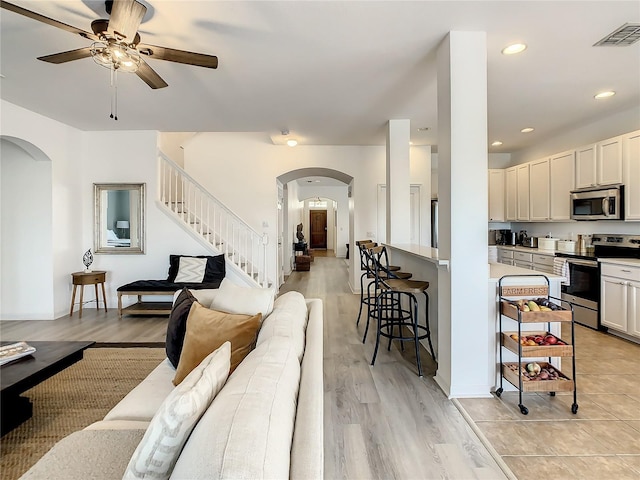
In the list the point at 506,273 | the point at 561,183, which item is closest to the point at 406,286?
the point at 506,273

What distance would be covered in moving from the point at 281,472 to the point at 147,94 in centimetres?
405

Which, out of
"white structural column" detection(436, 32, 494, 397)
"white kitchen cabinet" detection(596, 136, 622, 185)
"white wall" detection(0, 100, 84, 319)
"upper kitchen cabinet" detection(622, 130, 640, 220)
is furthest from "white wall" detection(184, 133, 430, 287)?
"white structural column" detection(436, 32, 494, 397)

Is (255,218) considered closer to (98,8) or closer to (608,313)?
(98,8)

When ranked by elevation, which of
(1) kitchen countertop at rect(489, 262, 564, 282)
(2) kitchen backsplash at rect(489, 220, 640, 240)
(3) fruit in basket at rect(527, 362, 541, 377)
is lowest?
(3) fruit in basket at rect(527, 362, 541, 377)

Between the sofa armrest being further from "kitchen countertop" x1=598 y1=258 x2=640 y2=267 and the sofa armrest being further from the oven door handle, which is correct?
the oven door handle

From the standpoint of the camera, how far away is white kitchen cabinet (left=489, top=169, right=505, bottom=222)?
6145mm

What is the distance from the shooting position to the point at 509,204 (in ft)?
19.8

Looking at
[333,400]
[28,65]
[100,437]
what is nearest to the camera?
[100,437]

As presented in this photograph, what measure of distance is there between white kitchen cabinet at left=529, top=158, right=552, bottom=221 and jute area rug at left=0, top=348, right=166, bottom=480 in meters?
5.75

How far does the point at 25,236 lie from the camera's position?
454 cm

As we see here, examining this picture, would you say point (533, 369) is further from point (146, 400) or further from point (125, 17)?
point (125, 17)

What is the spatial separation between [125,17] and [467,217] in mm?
2606

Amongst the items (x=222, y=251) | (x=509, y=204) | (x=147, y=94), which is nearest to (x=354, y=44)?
(x=147, y=94)

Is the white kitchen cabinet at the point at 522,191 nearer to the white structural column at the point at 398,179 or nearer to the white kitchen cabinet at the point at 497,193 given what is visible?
the white kitchen cabinet at the point at 497,193
